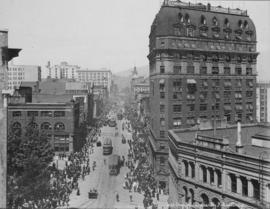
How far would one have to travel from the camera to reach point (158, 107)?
53156 millimetres

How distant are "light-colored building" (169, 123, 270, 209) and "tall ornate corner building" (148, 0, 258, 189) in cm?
1523

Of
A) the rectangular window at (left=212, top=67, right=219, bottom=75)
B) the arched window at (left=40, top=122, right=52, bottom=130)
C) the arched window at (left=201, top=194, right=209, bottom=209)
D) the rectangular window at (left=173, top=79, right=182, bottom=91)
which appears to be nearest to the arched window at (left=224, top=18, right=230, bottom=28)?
the rectangular window at (left=212, top=67, right=219, bottom=75)

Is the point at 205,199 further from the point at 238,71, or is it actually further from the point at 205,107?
the point at 238,71

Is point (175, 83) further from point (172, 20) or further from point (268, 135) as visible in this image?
point (268, 135)

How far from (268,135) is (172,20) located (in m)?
24.7

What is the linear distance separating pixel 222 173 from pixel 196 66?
26950 millimetres

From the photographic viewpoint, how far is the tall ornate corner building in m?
51.6

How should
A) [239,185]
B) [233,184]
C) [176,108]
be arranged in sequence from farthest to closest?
[176,108]
[233,184]
[239,185]

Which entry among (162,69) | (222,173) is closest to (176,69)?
(162,69)

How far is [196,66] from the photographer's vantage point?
5334 cm

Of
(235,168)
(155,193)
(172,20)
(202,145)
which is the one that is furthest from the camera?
(172,20)

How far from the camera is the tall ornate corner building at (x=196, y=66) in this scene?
5159 cm

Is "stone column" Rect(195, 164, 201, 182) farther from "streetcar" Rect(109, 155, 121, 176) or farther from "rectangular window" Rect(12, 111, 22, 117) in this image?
"rectangular window" Rect(12, 111, 22, 117)

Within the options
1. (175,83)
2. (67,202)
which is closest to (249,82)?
(175,83)
